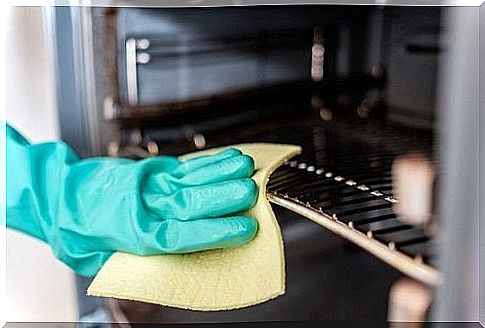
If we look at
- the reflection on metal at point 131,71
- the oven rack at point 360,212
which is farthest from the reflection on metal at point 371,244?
the reflection on metal at point 131,71

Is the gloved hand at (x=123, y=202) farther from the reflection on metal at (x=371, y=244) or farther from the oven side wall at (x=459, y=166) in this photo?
the oven side wall at (x=459, y=166)

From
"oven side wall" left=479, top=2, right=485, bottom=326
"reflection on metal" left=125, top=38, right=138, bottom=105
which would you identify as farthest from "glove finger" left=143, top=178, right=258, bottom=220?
"oven side wall" left=479, top=2, right=485, bottom=326

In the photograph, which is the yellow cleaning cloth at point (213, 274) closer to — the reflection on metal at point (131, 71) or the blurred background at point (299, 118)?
the blurred background at point (299, 118)

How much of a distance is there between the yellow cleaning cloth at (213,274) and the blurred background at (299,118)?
1 cm

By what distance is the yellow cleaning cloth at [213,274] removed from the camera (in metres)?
0.64

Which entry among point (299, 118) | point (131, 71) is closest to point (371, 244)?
point (299, 118)

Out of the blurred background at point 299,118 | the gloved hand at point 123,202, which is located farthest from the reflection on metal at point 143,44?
the gloved hand at point 123,202

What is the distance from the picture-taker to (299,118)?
26.6 inches

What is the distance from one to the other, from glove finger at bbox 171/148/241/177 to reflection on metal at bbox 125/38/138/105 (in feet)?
0.27

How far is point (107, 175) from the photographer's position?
0.66 metres

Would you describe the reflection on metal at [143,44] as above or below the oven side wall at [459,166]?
above

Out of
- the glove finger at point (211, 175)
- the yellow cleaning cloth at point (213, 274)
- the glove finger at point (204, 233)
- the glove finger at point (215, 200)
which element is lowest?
the yellow cleaning cloth at point (213, 274)

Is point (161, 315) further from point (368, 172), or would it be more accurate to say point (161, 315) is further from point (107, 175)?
point (368, 172)

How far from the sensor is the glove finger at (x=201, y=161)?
Result: 0.65 metres
